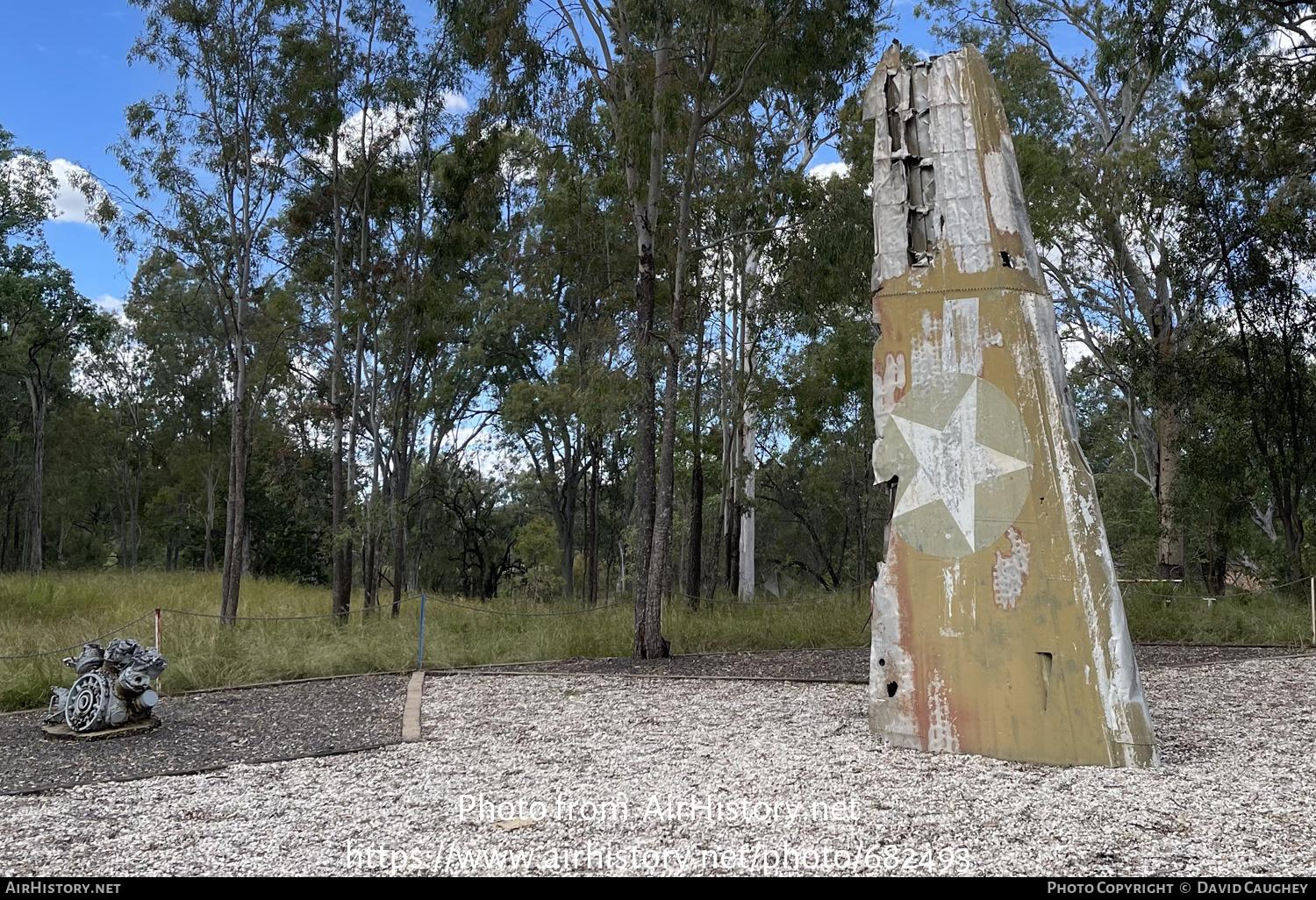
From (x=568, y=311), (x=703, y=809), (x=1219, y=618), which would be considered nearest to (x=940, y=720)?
(x=703, y=809)

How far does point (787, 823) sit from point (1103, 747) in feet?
6.25

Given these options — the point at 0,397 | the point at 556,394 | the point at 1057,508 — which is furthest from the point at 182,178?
the point at 0,397

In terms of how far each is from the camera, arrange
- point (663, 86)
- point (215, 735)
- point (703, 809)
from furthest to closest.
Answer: point (663, 86) < point (215, 735) < point (703, 809)

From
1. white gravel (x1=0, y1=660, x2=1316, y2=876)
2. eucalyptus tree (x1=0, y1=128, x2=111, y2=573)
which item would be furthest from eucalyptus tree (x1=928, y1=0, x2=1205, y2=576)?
eucalyptus tree (x1=0, y1=128, x2=111, y2=573)

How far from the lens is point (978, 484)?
534 cm

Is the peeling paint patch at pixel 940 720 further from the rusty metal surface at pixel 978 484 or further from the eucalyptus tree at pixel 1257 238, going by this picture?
the eucalyptus tree at pixel 1257 238

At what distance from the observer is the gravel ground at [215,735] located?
5.53 metres

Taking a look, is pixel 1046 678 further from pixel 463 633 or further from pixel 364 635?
pixel 364 635

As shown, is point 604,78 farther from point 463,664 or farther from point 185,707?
point 185,707

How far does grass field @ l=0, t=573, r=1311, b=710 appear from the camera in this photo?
871cm

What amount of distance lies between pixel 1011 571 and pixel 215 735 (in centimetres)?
516

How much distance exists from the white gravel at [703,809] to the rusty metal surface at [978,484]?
29 centimetres

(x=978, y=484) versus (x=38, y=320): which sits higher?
(x=38, y=320)

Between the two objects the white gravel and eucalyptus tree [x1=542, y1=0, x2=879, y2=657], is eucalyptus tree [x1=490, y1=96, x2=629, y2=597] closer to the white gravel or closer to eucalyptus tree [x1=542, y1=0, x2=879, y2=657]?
eucalyptus tree [x1=542, y1=0, x2=879, y2=657]
